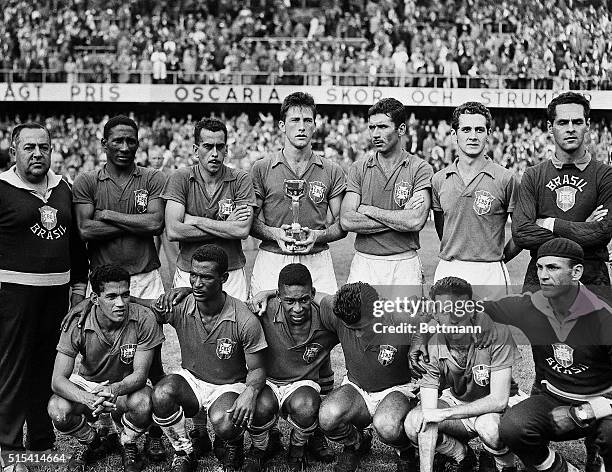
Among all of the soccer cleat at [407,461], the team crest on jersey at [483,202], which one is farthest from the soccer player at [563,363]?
the team crest on jersey at [483,202]

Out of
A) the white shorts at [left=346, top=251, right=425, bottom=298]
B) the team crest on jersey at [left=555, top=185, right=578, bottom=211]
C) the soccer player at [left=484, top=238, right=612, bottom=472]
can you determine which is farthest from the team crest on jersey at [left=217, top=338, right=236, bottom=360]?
the team crest on jersey at [left=555, top=185, right=578, bottom=211]

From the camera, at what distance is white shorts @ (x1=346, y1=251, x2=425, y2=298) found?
5.87 meters

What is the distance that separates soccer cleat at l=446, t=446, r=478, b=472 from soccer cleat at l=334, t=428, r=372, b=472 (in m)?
0.59

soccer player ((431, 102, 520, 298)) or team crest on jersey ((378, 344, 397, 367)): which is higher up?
soccer player ((431, 102, 520, 298))

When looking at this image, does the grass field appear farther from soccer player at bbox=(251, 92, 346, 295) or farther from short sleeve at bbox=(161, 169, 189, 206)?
short sleeve at bbox=(161, 169, 189, 206)

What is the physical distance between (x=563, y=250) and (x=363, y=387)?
1.61 metres

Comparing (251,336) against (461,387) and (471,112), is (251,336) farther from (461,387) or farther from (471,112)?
(471,112)

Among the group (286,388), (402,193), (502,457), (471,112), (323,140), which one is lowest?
(502,457)

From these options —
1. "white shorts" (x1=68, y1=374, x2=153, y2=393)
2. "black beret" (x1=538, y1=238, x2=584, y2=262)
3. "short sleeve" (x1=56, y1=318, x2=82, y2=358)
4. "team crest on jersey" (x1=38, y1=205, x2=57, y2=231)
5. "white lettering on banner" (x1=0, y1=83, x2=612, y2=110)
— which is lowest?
"white shorts" (x1=68, y1=374, x2=153, y2=393)

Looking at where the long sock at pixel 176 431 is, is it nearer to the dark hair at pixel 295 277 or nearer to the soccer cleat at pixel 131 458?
the soccer cleat at pixel 131 458

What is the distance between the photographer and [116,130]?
550cm

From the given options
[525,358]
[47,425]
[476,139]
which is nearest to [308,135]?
[476,139]

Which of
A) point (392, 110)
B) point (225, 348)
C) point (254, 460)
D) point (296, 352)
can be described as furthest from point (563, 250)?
point (254, 460)

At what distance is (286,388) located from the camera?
5.23 metres
